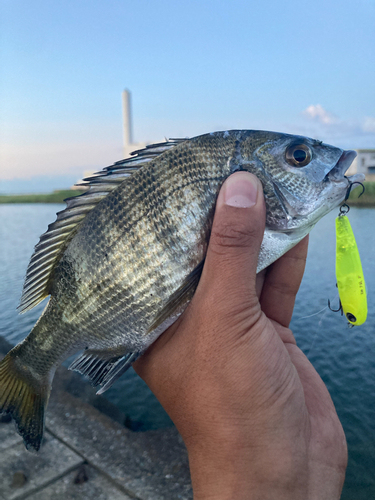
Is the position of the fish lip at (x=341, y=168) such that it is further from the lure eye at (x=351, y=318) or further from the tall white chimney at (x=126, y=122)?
the tall white chimney at (x=126, y=122)

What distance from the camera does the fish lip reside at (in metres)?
2.15

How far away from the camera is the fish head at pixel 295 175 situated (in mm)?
2123

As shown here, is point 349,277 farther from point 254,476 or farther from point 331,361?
point 331,361

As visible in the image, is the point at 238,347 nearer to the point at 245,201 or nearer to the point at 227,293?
the point at 227,293

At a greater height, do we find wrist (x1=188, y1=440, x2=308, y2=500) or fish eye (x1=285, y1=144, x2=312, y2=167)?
fish eye (x1=285, y1=144, x2=312, y2=167)

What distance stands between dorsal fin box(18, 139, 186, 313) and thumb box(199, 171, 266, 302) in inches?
21.7

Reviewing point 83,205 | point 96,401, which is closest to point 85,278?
point 83,205

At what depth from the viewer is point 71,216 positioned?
2.26m

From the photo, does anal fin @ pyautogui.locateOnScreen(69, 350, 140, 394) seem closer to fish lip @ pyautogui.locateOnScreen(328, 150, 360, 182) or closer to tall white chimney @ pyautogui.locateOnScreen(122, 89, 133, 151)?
fish lip @ pyautogui.locateOnScreen(328, 150, 360, 182)

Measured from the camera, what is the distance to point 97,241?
2127mm

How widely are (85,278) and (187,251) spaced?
650mm

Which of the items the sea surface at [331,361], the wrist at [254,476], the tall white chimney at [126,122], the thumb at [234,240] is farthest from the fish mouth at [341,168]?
the tall white chimney at [126,122]

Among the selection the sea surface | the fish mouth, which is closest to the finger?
the fish mouth

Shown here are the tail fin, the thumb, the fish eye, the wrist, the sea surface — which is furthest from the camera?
the sea surface
